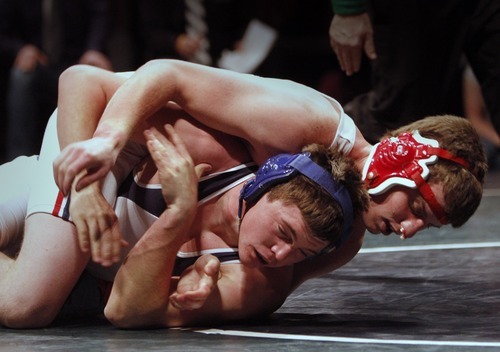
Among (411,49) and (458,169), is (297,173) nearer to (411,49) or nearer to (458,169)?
(458,169)

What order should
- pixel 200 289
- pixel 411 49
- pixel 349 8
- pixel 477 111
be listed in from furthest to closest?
pixel 477 111, pixel 411 49, pixel 349 8, pixel 200 289

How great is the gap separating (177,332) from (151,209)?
0.42 metres

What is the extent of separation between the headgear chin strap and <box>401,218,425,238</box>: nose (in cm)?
5

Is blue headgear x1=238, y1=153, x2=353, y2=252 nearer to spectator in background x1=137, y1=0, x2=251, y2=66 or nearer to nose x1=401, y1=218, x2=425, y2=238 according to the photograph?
nose x1=401, y1=218, x2=425, y2=238

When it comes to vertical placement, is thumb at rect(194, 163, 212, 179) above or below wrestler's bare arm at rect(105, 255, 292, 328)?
above

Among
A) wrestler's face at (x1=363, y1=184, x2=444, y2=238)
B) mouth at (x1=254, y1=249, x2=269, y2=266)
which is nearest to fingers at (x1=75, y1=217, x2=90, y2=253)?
mouth at (x1=254, y1=249, x2=269, y2=266)

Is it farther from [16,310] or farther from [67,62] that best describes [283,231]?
[67,62]

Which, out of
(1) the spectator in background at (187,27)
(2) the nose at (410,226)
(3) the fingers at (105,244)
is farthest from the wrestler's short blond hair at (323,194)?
(1) the spectator in background at (187,27)

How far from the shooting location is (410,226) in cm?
327

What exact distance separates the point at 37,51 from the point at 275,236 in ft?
13.1

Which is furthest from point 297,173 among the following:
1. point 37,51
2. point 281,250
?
point 37,51

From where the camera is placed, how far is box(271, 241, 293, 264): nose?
3078 millimetres

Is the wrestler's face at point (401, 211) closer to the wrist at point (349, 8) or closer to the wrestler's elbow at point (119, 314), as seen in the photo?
the wrestler's elbow at point (119, 314)

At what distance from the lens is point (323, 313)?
3.45m
